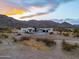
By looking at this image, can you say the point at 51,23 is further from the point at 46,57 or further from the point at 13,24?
the point at 46,57

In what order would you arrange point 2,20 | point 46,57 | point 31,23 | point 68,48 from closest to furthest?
point 46,57 < point 68,48 < point 2,20 < point 31,23

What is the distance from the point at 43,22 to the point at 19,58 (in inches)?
6962

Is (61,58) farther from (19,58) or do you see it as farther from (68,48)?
(68,48)

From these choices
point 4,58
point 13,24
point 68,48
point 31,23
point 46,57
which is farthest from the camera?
point 31,23

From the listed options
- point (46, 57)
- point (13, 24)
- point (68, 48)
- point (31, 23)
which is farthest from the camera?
point (31, 23)

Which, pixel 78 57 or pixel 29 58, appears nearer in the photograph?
pixel 29 58

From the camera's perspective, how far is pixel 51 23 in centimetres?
19088

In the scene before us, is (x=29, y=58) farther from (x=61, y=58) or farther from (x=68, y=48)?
(x=68, y=48)

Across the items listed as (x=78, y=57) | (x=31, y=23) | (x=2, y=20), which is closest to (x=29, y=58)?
(x=78, y=57)

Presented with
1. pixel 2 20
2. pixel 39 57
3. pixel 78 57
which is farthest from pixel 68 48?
pixel 2 20

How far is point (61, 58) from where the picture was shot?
17.9 m

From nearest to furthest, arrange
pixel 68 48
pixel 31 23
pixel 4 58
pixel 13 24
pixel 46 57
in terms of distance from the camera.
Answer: pixel 4 58 → pixel 46 57 → pixel 68 48 → pixel 13 24 → pixel 31 23

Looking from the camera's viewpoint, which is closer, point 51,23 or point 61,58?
point 61,58

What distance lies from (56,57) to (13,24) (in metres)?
146
